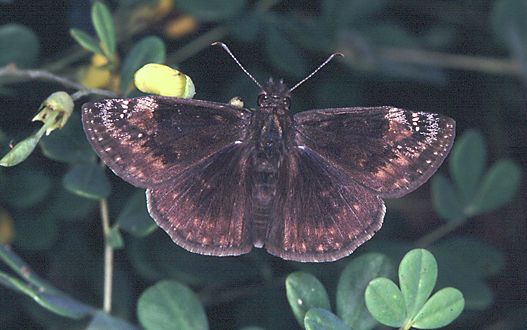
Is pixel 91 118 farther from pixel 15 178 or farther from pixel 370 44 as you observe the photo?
pixel 370 44

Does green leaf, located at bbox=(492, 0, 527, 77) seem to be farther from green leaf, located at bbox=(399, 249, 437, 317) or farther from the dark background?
green leaf, located at bbox=(399, 249, 437, 317)

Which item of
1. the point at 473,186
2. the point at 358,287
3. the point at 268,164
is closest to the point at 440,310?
the point at 358,287

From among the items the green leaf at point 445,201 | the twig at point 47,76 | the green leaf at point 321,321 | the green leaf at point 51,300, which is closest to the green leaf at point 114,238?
the green leaf at point 51,300

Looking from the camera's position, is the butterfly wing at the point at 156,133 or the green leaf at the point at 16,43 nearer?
the butterfly wing at the point at 156,133

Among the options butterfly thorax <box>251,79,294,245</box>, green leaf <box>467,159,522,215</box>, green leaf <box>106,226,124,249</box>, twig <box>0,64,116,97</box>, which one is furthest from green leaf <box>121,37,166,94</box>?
green leaf <box>467,159,522,215</box>

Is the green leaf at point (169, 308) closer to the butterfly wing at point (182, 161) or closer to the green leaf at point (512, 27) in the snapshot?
the butterfly wing at point (182, 161)

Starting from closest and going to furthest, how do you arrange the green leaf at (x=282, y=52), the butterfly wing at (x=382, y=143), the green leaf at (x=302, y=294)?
the green leaf at (x=302, y=294) → the butterfly wing at (x=382, y=143) → the green leaf at (x=282, y=52)
